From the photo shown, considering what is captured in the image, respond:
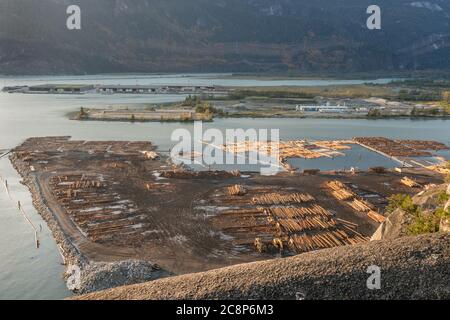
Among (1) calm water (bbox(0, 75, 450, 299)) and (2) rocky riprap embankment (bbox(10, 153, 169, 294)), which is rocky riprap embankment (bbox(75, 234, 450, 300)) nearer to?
(2) rocky riprap embankment (bbox(10, 153, 169, 294))

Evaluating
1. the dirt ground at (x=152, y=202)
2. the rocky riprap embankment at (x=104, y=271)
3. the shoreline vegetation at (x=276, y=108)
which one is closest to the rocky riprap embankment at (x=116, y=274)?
the rocky riprap embankment at (x=104, y=271)

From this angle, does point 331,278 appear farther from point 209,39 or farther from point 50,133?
point 209,39

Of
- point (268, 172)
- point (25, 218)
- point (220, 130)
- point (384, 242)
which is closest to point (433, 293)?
point (384, 242)

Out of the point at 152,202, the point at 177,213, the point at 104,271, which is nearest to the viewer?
the point at 104,271

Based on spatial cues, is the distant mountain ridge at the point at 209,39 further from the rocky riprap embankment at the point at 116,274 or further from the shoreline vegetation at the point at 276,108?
the rocky riprap embankment at the point at 116,274

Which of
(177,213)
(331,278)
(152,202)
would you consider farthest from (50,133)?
(331,278)
